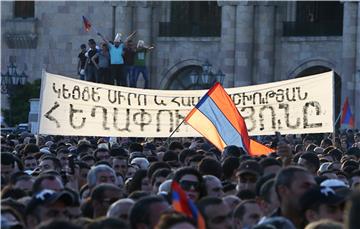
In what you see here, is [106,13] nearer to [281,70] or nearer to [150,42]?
[150,42]

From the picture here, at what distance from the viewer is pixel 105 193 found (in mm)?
13117

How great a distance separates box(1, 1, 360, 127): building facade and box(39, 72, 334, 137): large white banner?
977 inches

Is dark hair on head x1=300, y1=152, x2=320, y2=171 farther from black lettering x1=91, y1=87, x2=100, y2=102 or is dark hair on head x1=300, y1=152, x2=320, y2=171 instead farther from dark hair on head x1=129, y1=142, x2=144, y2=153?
black lettering x1=91, y1=87, x2=100, y2=102

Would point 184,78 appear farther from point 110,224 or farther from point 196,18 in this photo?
point 110,224

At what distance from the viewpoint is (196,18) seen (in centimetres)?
5569

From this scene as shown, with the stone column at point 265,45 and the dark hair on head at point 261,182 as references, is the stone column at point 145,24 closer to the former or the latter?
the stone column at point 265,45

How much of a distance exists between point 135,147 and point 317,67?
30.1 metres

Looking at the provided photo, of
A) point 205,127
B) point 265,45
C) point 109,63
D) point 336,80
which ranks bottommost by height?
point 205,127

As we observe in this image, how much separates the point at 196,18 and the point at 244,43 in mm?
2322

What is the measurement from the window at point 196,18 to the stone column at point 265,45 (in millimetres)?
1800

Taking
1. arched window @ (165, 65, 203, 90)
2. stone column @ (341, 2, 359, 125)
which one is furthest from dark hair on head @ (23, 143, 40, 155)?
arched window @ (165, 65, 203, 90)

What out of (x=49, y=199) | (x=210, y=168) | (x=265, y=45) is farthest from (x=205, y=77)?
(x=49, y=199)

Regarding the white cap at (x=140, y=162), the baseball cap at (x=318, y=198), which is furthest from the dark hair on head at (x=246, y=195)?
the white cap at (x=140, y=162)

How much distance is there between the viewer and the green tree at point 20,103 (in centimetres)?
5303
